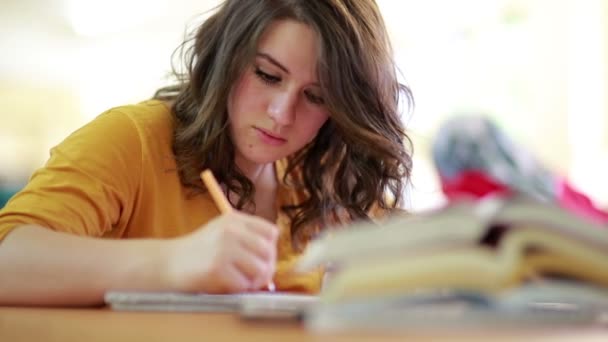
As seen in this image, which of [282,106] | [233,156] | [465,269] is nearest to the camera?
[465,269]

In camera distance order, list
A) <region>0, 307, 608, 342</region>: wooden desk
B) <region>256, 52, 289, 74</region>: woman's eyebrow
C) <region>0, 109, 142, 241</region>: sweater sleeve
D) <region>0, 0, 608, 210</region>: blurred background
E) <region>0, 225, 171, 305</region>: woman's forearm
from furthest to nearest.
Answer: <region>0, 0, 608, 210</region>: blurred background, <region>256, 52, 289, 74</region>: woman's eyebrow, <region>0, 109, 142, 241</region>: sweater sleeve, <region>0, 225, 171, 305</region>: woman's forearm, <region>0, 307, 608, 342</region>: wooden desk

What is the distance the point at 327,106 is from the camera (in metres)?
1.11

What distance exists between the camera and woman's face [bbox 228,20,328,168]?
1.06 meters

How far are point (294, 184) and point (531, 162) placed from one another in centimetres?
86

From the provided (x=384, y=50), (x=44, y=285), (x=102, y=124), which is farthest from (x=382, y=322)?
(x=384, y=50)

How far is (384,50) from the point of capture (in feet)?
3.88

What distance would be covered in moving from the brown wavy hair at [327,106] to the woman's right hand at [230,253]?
479mm

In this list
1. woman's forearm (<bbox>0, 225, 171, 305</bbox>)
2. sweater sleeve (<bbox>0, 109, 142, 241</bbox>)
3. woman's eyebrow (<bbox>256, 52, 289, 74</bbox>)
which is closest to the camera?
woman's forearm (<bbox>0, 225, 171, 305</bbox>)

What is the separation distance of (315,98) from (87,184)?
0.34 m

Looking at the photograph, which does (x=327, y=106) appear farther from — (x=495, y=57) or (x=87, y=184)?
(x=495, y=57)

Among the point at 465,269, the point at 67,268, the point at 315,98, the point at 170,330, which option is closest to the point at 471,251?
the point at 465,269

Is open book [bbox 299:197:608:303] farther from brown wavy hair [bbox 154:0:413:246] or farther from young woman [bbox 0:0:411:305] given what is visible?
brown wavy hair [bbox 154:0:413:246]

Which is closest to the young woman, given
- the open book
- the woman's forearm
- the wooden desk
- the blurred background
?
the woman's forearm

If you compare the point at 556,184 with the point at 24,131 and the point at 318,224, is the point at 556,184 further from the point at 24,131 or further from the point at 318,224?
the point at 24,131
